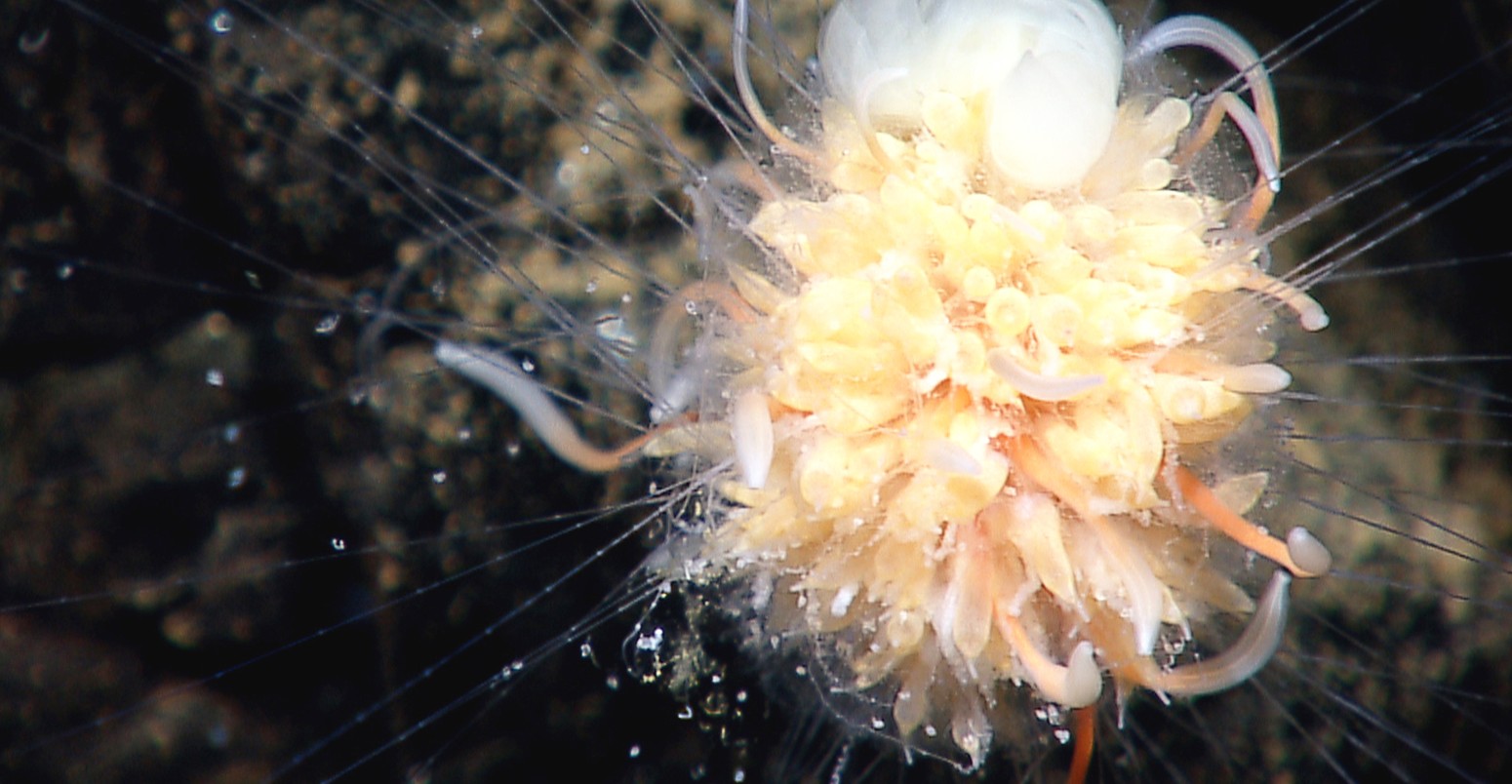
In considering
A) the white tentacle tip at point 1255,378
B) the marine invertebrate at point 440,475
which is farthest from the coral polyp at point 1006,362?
the marine invertebrate at point 440,475

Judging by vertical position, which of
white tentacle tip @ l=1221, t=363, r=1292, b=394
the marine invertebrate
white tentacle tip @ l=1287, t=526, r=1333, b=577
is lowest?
the marine invertebrate

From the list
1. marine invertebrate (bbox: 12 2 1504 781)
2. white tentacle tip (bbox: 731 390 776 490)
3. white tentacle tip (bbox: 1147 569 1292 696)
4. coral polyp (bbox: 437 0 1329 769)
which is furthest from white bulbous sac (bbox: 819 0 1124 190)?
white tentacle tip (bbox: 1147 569 1292 696)

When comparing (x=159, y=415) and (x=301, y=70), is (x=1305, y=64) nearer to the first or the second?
(x=301, y=70)

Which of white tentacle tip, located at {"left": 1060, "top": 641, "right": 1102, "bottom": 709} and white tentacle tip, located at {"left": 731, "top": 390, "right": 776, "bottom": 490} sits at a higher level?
white tentacle tip, located at {"left": 1060, "top": 641, "right": 1102, "bottom": 709}

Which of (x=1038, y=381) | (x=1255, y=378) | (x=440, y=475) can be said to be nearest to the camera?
(x=1038, y=381)

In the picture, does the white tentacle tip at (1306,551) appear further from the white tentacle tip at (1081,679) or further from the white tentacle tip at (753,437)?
the white tentacle tip at (753,437)

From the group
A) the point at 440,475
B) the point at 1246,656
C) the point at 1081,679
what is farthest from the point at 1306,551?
the point at 440,475

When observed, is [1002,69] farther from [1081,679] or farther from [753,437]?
[1081,679]

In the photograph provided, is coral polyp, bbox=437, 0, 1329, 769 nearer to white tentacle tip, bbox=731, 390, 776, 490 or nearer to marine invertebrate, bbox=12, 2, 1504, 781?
white tentacle tip, bbox=731, 390, 776, 490
